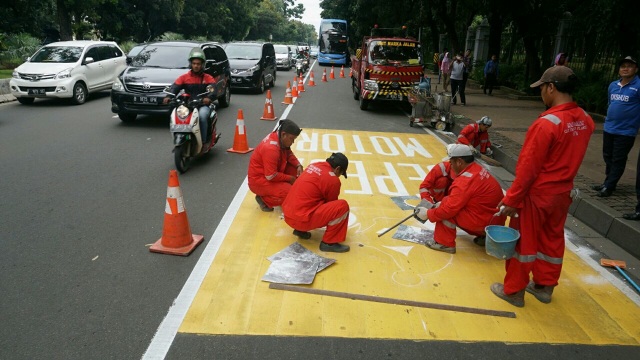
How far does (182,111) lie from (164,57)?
182 inches

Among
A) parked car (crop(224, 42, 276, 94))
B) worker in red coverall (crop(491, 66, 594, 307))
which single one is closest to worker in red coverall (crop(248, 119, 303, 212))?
worker in red coverall (crop(491, 66, 594, 307))

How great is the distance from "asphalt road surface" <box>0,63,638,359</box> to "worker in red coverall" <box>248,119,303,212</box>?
1.94 feet

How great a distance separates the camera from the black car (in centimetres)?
983

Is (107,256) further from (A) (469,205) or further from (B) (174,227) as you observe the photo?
(A) (469,205)

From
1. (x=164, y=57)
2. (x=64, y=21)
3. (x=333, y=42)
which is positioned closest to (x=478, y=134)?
(x=164, y=57)

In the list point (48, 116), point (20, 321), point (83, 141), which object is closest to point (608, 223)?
point (20, 321)

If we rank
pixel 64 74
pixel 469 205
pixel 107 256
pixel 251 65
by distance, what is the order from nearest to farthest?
pixel 107 256 < pixel 469 205 < pixel 64 74 < pixel 251 65

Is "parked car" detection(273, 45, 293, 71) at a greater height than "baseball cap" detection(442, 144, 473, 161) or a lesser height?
greater

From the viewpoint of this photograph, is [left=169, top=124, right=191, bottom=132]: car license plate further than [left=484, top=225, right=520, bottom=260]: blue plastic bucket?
Yes

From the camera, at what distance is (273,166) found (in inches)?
207

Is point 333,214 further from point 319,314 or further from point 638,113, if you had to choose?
point 638,113

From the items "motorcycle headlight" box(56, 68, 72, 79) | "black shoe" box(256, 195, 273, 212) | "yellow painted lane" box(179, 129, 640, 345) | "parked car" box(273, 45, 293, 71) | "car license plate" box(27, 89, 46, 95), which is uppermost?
"parked car" box(273, 45, 293, 71)

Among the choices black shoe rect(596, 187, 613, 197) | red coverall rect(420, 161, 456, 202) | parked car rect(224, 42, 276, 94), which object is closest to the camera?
red coverall rect(420, 161, 456, 202)

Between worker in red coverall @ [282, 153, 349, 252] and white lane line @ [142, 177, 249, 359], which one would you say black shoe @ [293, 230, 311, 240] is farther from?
white lane line @ [142, 177, 249, 359]
